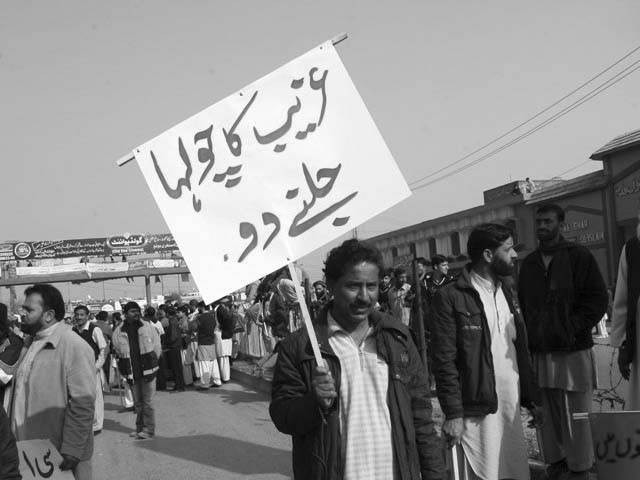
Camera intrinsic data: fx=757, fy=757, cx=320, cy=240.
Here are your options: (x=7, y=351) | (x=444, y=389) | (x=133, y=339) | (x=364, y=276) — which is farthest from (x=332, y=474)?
(x=133, y=339)

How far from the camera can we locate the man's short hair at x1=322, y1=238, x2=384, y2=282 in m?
3.14

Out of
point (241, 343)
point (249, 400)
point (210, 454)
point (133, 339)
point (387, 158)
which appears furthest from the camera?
point (241, 343)

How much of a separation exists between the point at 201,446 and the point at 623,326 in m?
6.09

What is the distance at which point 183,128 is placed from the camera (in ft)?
10.8

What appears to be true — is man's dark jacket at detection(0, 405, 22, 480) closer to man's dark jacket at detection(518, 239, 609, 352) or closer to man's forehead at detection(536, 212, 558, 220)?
man's dark jacket at detection(518, 239, 609, 352)

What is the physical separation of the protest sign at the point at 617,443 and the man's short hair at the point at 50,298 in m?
3.12

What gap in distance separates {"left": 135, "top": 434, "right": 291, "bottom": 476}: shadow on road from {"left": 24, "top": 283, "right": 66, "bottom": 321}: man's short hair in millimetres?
3548

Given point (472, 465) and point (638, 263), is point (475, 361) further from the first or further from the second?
point (638, 263)

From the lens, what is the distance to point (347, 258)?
316 centimetres

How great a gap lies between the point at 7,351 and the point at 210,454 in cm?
378

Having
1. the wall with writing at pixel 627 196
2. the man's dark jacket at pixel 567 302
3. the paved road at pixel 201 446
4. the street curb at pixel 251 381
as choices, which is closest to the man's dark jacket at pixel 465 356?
the man's dark jacket at pixel 567 302

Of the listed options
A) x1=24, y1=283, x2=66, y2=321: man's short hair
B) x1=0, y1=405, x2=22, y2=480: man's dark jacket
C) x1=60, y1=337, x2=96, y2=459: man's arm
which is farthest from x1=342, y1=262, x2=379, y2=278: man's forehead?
x1=24, y1=283, x2=66, y2=321: man's short hair

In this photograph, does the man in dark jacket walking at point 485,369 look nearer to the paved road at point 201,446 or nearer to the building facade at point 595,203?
the paved road at point 201,446

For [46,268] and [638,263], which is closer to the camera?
[638,263]
